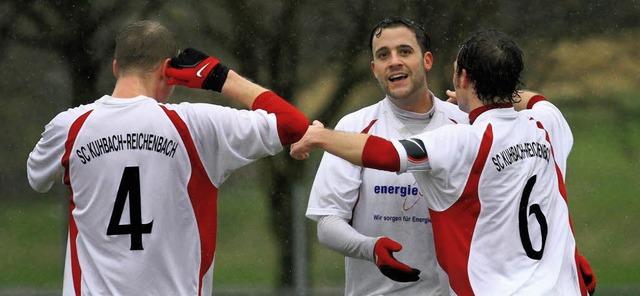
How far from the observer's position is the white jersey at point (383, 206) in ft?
16.2

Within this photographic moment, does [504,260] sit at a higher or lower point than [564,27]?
lower

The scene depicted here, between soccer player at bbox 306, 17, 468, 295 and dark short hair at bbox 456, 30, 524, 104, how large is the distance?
53 centimetres

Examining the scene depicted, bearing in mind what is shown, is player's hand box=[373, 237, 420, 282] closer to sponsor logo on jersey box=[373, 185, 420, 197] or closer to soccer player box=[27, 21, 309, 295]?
sponsor logo on jersey box=[373, 185, 420, 197]

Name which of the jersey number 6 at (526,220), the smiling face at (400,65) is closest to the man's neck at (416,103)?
the smiling face at (400,65)

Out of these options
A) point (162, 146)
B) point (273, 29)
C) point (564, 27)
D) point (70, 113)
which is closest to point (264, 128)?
point (162, 146)

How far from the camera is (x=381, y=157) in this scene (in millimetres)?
4320

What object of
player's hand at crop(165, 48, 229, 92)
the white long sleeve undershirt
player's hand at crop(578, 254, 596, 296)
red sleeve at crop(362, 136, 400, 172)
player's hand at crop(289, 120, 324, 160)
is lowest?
player's hand at crop(578, 254, 596, 296)

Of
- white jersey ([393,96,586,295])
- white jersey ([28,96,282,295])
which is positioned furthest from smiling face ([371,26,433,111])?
white jersey ([28,96,282,295])

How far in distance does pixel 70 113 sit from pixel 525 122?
161 centimetres

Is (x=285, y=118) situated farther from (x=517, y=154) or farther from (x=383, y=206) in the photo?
(x=383, y=206)

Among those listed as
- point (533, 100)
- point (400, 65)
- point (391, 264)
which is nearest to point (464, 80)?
point (400, 65)

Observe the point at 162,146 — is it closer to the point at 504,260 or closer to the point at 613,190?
the point at 504,260

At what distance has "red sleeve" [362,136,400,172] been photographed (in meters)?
4.31

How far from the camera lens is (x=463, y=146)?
4336 mm
